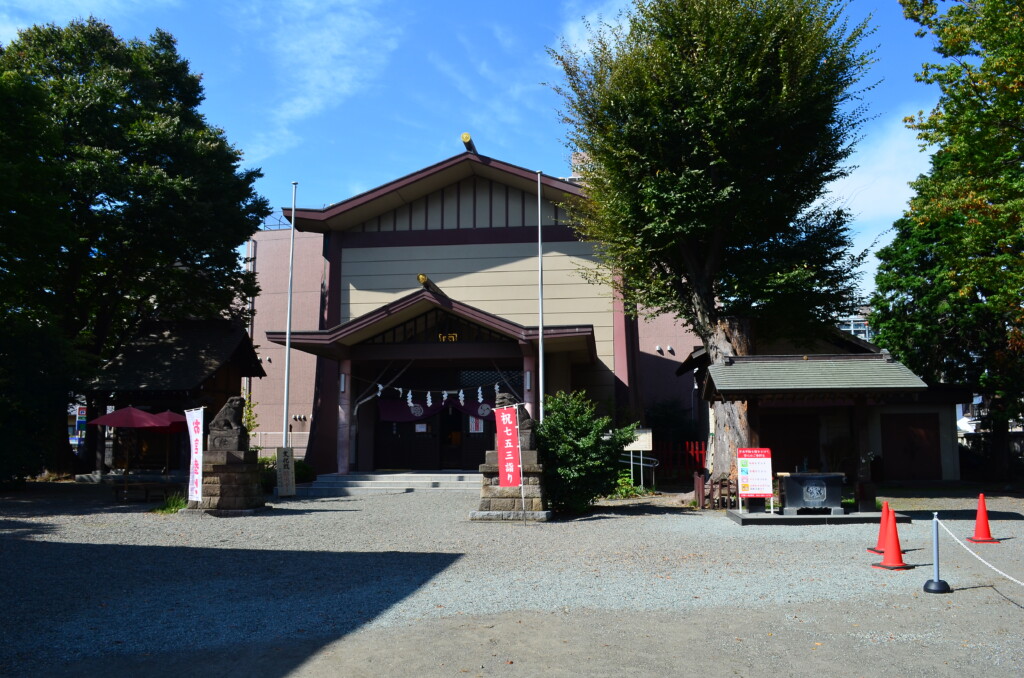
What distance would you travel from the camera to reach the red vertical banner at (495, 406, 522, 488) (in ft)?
46.2

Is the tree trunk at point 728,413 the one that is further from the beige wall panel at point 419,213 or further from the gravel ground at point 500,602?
the beige wall panel at point 419,213

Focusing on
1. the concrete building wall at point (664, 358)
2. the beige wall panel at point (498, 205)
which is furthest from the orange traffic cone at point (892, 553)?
the concrete building wall at point (664, 358)

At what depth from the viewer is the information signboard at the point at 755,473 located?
1427 centimetres

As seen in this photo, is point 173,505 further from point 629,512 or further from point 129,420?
point 629,512

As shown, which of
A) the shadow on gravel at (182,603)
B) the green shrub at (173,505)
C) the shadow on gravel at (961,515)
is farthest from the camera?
the green shrub at (173,505)

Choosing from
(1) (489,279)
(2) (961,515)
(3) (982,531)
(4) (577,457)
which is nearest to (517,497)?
(4) (577,457)

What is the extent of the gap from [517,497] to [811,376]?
19.4 ft

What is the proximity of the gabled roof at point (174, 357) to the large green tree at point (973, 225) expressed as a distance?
2105cm

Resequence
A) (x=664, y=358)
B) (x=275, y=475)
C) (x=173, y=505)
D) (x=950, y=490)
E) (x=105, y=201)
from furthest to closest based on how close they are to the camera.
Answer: (x=664, y=358) < (x=105, y=201) < (x=950, y=490) < (x=275, y=475) < (x=173, y=505)

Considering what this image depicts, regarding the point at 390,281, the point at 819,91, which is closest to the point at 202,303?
the point at 390,281

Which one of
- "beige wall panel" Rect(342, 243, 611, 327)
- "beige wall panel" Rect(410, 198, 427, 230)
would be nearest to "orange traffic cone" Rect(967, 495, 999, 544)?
"beige wall panel" Rect(342, 243, 611, 327)

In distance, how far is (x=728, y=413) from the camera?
18375mm

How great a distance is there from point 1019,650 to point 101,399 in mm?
24839

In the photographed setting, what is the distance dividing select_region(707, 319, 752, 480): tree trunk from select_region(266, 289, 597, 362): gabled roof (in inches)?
149
